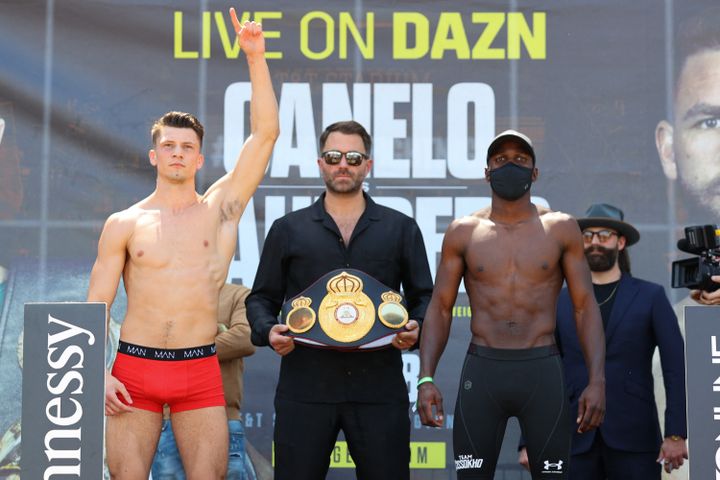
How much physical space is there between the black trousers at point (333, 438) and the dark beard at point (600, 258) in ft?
3.72

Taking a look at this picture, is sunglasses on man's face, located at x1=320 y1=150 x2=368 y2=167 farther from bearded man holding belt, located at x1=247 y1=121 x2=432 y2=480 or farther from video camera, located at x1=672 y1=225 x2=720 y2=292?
video camera, located at x1=672 y1=225 x2=720 y2=292

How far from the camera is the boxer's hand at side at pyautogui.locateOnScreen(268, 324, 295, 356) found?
386cm

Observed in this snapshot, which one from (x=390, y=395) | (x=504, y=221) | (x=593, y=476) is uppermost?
(x=504, y=221)

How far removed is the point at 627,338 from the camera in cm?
442

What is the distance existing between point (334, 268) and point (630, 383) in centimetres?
126

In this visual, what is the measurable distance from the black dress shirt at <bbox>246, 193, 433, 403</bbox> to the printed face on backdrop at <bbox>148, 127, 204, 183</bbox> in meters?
0.42

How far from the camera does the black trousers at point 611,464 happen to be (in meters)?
4.32

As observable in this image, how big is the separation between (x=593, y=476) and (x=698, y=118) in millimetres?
1823

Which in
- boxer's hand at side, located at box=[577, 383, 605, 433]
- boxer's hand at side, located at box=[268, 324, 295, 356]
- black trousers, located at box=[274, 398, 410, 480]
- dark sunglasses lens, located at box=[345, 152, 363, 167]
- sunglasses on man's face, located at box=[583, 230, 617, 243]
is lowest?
black trousers, located at box=[274, 398, 410, 480]

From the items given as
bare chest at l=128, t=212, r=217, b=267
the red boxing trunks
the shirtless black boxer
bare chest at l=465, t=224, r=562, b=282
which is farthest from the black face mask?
the red boxing trunks

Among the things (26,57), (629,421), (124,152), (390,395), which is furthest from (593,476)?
(26,57)

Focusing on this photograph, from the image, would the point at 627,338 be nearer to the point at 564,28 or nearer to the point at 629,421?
the point at 629,421

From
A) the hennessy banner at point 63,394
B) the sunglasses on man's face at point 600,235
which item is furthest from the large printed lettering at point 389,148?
the hennessy banner at point 63,394

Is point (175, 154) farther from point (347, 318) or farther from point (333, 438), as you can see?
point (333, 438)
